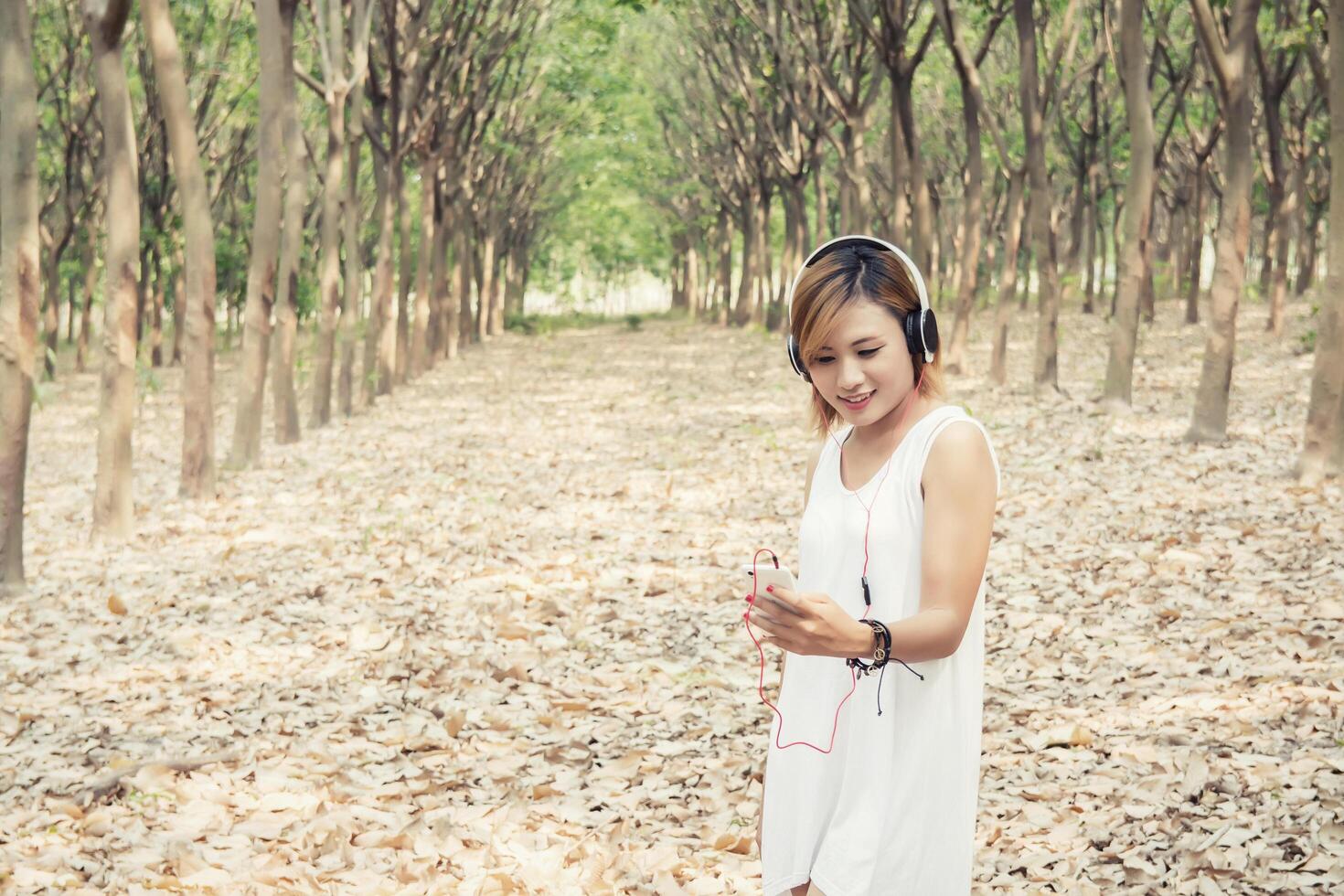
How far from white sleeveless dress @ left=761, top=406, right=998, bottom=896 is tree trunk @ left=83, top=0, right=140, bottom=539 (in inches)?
319

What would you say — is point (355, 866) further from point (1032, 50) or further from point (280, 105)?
point (1032, 50)

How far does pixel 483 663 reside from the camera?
6.76 meters

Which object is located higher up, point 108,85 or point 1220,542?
point 108,85

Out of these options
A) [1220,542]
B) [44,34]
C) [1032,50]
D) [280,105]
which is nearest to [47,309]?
[44,34]

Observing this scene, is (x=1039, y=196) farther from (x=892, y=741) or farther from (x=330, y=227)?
(x=892, y=741)

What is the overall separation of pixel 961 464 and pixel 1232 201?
10.2 metres

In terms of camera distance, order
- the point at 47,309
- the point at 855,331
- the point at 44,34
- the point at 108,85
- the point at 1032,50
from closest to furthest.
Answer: the point at 855,331 → the point at 108,85 → the point at 1032,50 → the point at 44,34 → the point at 47,309

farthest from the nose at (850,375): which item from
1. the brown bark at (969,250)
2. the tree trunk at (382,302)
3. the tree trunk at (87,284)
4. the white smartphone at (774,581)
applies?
the tree trunk at (87,284)

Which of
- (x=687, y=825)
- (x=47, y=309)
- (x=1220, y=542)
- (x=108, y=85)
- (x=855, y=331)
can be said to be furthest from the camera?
(x=47, y=309)

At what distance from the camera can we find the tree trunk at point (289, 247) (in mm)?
12844

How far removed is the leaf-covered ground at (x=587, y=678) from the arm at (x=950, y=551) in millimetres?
2421

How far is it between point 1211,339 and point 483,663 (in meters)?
7.66

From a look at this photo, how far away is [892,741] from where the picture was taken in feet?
7.48

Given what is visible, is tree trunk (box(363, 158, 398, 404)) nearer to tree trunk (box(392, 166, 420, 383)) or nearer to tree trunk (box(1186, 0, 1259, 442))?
tree trunk (box(392, 166, 420, 383))
